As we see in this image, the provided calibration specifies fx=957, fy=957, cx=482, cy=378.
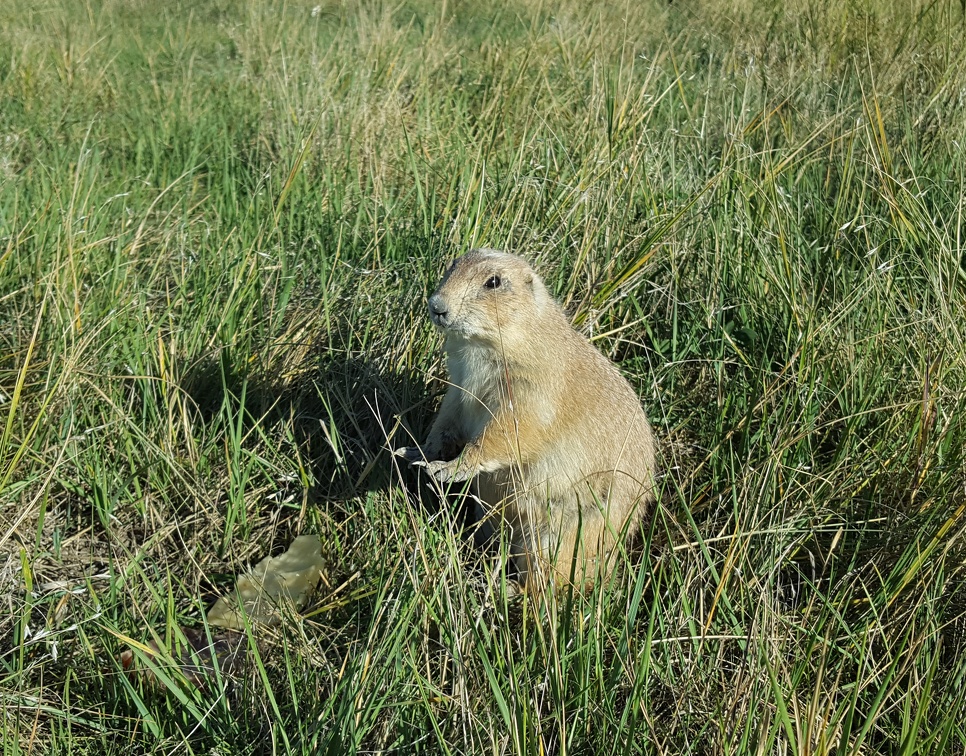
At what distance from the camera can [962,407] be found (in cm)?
281

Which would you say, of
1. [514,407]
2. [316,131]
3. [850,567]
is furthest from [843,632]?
Answer: [316,131]

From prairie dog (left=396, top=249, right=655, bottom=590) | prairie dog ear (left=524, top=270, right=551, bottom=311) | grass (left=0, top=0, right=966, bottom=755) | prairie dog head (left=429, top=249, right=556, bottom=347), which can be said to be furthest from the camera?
prairie dog ear (left=524, top=270, right=551, bottom=311)

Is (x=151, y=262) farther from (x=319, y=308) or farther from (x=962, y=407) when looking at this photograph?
(x=962, y=407)

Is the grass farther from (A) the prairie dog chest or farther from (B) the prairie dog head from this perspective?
(B) the prairie dog head

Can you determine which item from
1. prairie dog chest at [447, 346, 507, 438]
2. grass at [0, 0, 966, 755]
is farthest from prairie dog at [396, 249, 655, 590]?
grass at [0, 0, 966, 755]

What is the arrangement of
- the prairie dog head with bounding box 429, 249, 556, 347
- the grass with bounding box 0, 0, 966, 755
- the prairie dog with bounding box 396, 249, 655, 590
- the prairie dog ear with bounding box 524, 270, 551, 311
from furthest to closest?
the prairie dog ear with bounding box 524, 270, 551, 311 → the prairie dog with bounding box 396, 249, 655, 590 → the prairie dog head with bounding box 429, 249, 556, 347 → the grass with bounding box 0, 0, 966, 755

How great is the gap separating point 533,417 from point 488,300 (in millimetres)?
406

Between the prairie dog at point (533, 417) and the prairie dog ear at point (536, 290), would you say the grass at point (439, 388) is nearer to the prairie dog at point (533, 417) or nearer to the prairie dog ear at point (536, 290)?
the prairie dog at point (533, 417)

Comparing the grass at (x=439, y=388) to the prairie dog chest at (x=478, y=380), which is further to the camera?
the prairie dog chest at (x=478, y=380)

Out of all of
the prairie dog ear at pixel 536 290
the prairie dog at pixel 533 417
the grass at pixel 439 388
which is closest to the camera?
the grass at pixel 439 388

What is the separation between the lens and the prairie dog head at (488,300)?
2.76 metres

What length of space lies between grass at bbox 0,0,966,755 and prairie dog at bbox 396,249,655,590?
0.19 meters

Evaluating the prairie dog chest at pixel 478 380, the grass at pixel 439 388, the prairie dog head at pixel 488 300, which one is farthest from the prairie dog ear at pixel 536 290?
the grass at pixel 439 388

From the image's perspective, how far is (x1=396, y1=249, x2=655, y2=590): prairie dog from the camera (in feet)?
9.38
